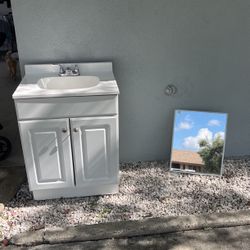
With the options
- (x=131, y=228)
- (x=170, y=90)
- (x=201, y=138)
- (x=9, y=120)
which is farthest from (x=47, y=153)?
(x=9, y=120)

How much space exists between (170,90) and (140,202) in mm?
956

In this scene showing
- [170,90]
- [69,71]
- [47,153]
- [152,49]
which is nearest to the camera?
[47,153]

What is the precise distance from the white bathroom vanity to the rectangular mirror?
2.34ft

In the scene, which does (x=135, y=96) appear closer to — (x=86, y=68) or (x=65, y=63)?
(x=86, y=68)

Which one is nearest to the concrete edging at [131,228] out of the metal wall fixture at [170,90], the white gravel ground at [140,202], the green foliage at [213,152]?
the white gravel ground at [140,202]

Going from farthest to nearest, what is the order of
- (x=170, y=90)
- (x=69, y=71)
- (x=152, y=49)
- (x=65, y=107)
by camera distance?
(x=170, y=90) → (x=152, y=49) → (x=69, y=71) → (x=65, y=107)

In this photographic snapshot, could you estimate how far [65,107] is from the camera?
1.99 metres

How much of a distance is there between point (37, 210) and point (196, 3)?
195cm

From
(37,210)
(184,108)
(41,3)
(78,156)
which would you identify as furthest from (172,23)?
(37,210)

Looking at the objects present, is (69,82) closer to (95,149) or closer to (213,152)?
(95,149)

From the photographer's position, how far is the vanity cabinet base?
2273 mm

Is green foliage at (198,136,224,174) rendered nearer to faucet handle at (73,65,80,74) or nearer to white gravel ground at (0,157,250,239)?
white gravel ground at (0,157,250,239)

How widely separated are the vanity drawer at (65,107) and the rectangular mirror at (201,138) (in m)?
A: 0.82

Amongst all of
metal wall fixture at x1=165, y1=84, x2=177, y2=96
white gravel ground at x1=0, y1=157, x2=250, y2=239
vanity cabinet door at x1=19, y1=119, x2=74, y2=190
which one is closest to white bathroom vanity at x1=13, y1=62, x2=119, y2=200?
vanity cabinet door at x1=19, y1=119, x2=74, y2=190
